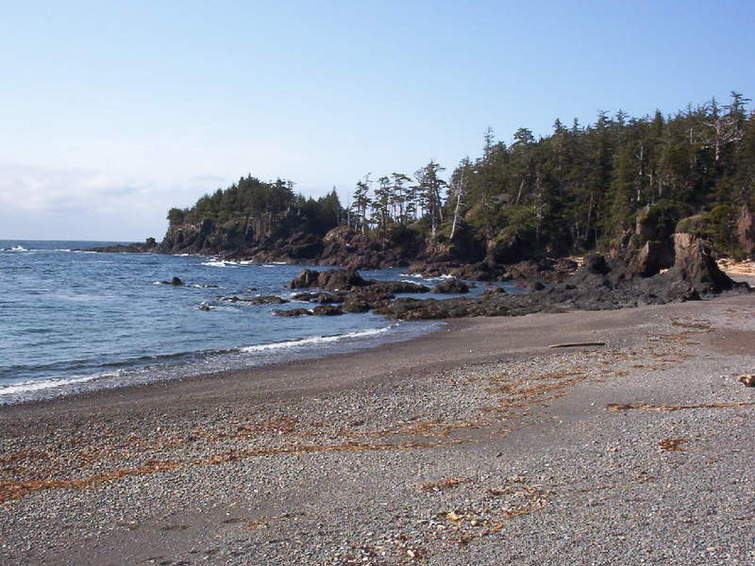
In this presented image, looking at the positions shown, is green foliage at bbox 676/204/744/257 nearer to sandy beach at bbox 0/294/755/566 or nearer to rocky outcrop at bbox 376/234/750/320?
rocky outcrop at bbox 376/234/750/320

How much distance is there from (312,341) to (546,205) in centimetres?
5743

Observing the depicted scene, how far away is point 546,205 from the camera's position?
78.6 metres

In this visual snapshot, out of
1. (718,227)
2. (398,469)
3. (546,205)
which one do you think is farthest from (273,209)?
(398,469)

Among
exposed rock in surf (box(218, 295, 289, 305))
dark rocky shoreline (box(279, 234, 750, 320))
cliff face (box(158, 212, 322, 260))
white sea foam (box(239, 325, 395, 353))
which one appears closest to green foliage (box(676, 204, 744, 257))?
dark rocky shoreline (box(279, 234, 750, 320))

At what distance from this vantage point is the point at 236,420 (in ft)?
46.8

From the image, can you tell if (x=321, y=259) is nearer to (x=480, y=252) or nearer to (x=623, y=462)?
(x=480, y=252)

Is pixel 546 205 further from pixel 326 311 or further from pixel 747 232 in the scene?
pixel 326 311

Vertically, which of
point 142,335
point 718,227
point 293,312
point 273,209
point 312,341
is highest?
point 273,209

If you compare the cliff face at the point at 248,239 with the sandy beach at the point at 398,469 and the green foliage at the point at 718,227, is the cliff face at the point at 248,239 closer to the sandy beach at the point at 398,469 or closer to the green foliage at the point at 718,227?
the green foliage at the point at 718,227

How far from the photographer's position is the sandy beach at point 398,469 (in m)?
7.41

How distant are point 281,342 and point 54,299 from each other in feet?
81.3

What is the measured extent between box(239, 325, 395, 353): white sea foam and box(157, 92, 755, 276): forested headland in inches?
1468

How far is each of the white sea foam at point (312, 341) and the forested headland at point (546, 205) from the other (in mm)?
37290

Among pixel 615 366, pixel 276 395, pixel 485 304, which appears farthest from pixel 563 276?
pixel 276 395
